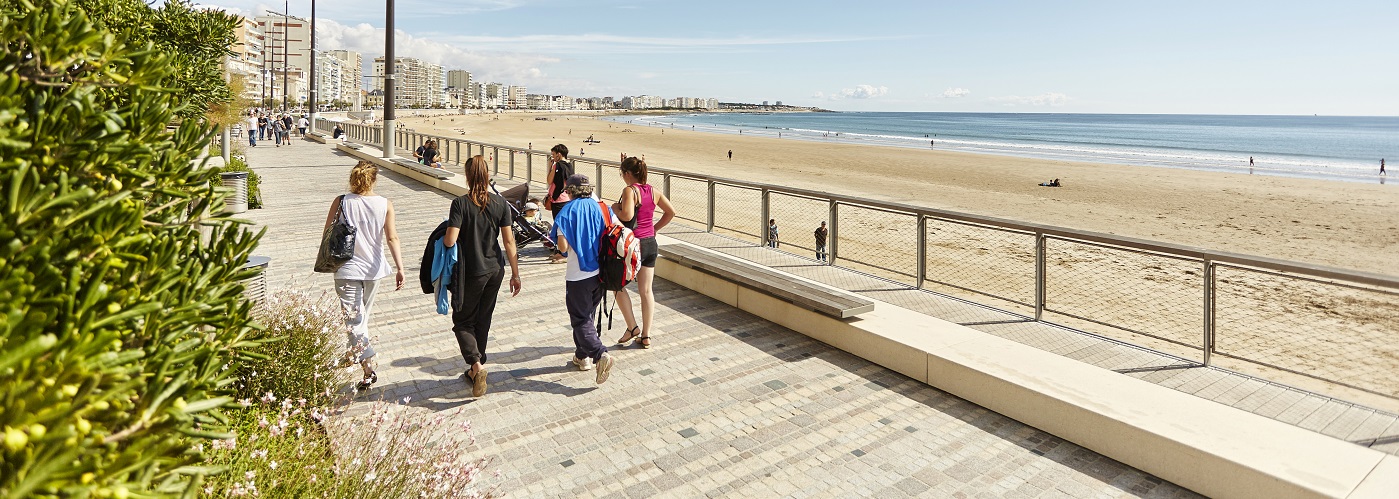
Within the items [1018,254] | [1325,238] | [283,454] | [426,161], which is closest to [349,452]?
[283,454]

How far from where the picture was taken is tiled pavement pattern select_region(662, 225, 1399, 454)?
4500 millimetres

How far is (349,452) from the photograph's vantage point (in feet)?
11.1

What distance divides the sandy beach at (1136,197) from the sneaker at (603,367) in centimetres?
1661

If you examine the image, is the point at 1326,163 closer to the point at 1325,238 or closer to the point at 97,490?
the point at 1325,238

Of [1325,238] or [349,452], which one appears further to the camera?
[1325,238]

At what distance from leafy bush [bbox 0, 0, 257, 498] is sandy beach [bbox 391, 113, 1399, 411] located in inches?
209

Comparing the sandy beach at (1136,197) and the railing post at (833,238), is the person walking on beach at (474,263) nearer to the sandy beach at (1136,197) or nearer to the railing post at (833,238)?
the railing post at (833,238)

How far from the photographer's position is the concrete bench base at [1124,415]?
3818 mm

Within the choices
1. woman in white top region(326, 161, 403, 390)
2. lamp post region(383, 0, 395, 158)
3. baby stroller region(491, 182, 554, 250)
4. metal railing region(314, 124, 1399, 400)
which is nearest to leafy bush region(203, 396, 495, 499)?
woman in white top region(326, 161, 403, 390)

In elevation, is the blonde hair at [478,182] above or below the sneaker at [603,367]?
above

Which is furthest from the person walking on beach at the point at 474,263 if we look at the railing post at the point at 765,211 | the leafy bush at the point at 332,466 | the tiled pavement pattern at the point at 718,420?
the railing post at the point at 765,211

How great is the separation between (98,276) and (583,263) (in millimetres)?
4106

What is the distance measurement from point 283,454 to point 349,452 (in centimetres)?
25

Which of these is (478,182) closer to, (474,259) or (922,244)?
(474,259)
